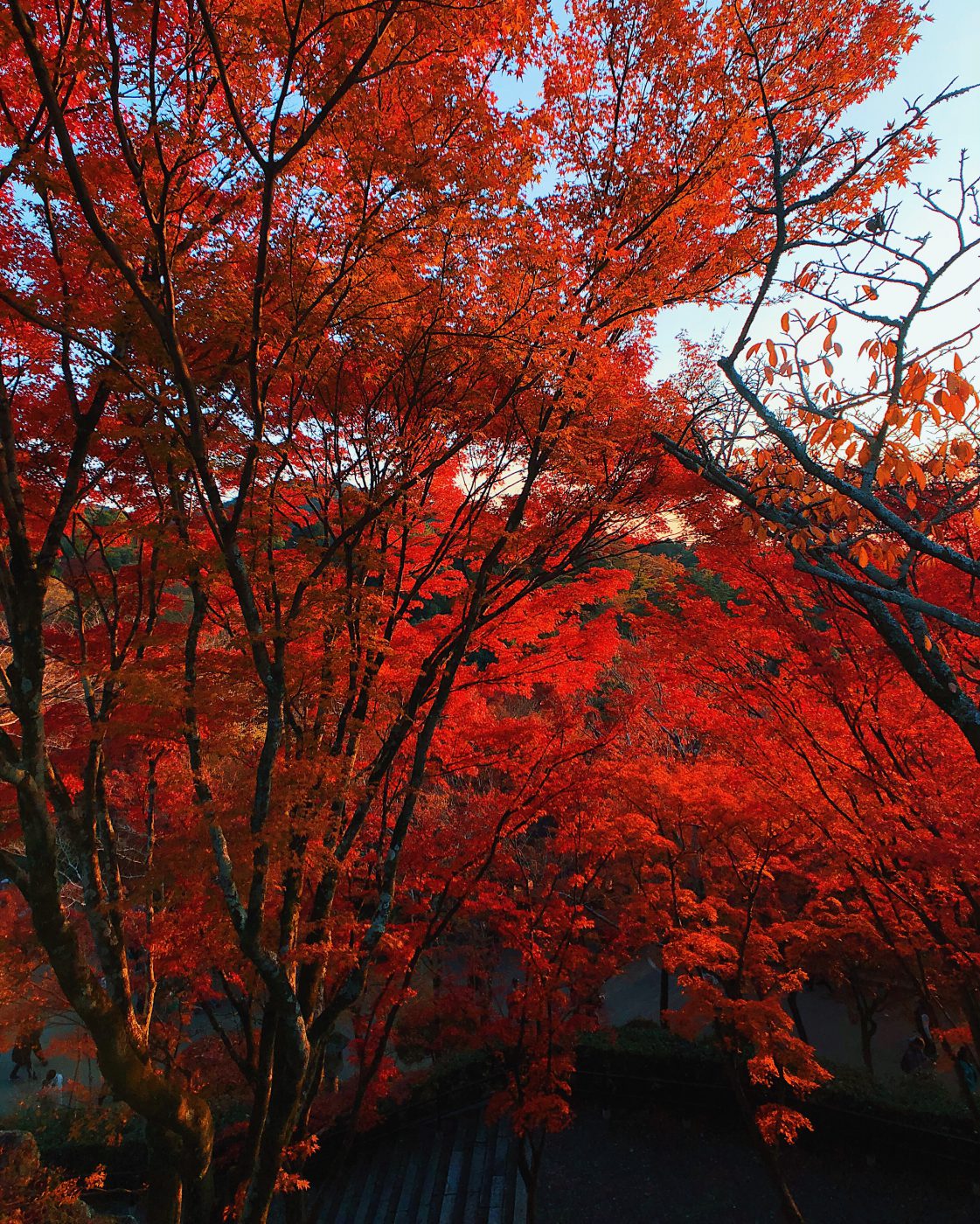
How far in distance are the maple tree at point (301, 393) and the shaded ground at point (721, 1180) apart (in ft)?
7.30

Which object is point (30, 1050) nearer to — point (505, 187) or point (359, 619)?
point (359, 619)

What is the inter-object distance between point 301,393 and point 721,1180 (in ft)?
40.4

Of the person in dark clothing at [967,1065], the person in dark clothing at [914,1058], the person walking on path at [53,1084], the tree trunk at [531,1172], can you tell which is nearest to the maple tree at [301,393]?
the tree trunk at [531,1172]

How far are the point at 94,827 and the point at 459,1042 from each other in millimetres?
9599

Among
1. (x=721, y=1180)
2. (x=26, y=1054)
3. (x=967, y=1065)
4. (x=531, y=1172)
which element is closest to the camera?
Answer: (x=531, y=1172)

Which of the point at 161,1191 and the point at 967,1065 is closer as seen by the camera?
the point at 161,1191

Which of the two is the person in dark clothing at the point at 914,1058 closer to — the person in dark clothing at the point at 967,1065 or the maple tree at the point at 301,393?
the person in dark clothing at the point at 967,1065

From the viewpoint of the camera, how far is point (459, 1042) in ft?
38.9

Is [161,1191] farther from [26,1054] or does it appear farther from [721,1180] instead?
[26,1054]

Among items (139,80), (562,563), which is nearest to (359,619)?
(562,563)

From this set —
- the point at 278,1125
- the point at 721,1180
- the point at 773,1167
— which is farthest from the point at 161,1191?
the point at 721,1180

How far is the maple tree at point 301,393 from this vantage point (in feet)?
13.5

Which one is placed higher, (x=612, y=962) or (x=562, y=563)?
(x=562, y=563)

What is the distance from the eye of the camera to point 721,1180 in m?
9.18
